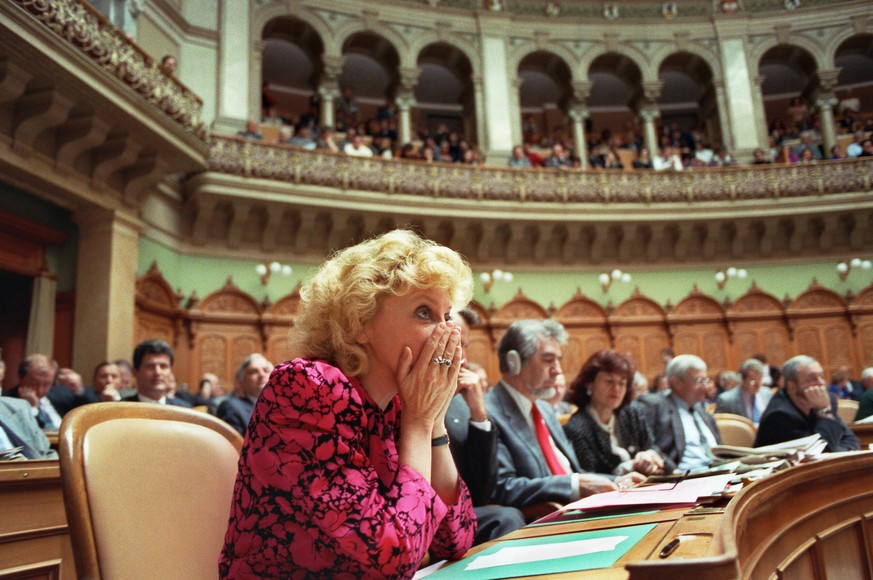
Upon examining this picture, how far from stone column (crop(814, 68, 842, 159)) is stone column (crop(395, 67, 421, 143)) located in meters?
8.49

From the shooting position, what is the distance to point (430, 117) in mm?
16578

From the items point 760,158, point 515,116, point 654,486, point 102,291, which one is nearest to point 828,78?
point 760,158

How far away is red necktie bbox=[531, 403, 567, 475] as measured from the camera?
2.95 meters

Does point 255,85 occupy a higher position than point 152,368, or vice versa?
point 255,85

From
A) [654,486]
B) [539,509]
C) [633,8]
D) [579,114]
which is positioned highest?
[633,8]

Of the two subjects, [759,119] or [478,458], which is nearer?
[478,458]

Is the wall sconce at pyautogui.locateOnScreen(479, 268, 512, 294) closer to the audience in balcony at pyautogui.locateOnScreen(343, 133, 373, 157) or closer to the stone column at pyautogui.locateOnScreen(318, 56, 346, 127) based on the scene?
the audience in balcony at pyautogui.locateOnScreen(343, 133, 373, 157)

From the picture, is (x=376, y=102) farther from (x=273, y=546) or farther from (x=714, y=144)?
(x=273, y=546)

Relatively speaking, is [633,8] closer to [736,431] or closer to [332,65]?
[332,65]

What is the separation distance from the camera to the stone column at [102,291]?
327 inches

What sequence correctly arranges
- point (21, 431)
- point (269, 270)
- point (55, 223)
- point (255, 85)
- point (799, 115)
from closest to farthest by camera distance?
point (21, 431)
point (55, 223)
point (269, 270)
point (255, 85)
point (799, 115)

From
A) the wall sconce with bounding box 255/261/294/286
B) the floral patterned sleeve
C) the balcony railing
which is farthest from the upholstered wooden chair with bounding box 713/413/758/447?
the wall sconce with bounding box 255/261/294/286

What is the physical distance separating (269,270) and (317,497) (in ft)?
34.2

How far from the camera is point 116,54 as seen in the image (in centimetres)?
754
